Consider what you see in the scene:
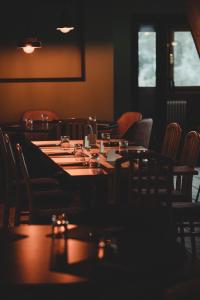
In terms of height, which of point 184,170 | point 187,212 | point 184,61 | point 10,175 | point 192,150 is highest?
point 184,61

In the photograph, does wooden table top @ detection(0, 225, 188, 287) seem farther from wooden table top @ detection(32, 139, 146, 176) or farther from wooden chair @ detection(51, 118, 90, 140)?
wooden chair @ detection(51, 118, 90, 140)

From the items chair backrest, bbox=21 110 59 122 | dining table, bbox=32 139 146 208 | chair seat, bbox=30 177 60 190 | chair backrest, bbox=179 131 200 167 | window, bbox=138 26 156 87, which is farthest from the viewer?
window, bbox=138 26 156 87

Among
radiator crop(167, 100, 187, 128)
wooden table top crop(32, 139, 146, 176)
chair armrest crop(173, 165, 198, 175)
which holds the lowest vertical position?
chair armrest crop(173, 165, 198, 175)

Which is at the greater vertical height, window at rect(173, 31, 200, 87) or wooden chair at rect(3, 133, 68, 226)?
window at rect(173, 31, 200, 87)

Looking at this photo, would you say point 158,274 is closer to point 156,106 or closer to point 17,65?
point 17,65

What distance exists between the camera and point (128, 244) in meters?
2.65

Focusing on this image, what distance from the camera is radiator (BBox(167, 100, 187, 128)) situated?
10.6m

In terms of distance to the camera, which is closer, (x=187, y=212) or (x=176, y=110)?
(x=187, y=212)

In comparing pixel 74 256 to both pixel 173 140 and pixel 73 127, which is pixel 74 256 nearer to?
pixel 173 140

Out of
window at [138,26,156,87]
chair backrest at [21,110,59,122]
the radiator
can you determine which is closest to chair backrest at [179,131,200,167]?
chair backrest at [21,110,59,122]

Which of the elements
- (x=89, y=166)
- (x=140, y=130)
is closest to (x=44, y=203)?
(x=89, y=166)

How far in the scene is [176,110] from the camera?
34.9ft

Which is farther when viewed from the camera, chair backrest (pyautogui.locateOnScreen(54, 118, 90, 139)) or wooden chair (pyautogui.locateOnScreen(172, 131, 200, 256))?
chair backrest (pyautogui.locateOnScreen(54, 118, 90, 139))

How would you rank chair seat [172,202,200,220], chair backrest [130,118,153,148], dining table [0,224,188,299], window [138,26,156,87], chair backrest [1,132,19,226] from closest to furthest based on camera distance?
dining table [0,224,188,299] < chair seat [172,202,200,220] < chair backrest [1,132,19,226] < chair backrest [130,118,153,148] < window [138,26,156,87]
